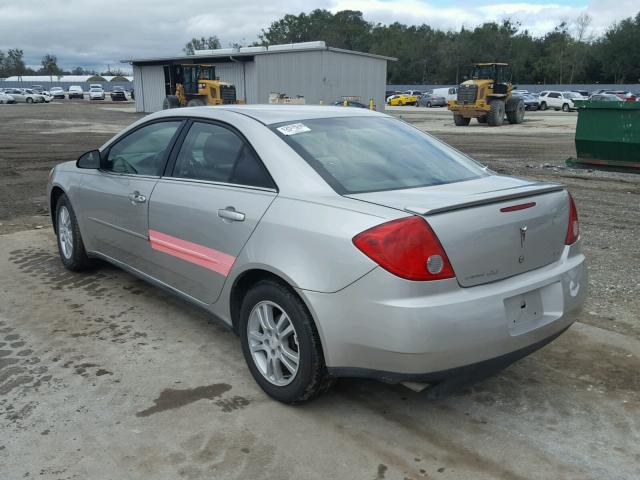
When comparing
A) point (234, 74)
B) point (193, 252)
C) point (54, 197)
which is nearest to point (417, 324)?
point (193, 252)

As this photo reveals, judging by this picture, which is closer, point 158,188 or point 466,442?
point 466,442

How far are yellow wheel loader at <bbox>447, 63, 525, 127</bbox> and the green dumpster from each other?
17.8 meters

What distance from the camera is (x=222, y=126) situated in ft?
12.5

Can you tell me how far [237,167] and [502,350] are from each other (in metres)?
1.83

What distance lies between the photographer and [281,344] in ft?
10.5

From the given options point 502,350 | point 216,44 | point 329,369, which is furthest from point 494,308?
point 216,44

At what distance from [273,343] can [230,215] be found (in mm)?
766

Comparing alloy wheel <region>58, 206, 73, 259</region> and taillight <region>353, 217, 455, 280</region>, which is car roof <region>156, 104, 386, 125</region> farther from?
alloy wheel <region>58, 206, 73, 259</region>

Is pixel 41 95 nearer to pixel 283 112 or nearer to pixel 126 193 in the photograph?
pixel 126 193

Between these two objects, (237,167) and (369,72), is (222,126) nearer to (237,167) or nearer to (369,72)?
(237,167)

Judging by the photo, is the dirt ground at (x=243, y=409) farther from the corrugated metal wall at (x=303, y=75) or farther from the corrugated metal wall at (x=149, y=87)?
the corrugated metal wall at (x=149, y=87)

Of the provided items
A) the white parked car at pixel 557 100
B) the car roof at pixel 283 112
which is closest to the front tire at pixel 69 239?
the car roof at pixel 283 112

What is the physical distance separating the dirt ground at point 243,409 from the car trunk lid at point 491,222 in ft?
2.76

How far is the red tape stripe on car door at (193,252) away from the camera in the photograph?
347cm
